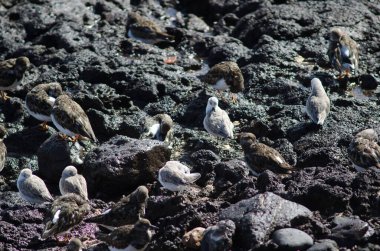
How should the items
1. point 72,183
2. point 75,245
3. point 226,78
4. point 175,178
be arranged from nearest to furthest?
point 75,245 < point 175,178 < point 72,183 < point 226,78

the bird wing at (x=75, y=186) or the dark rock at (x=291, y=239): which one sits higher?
the dark rock at (x=291, y=239)

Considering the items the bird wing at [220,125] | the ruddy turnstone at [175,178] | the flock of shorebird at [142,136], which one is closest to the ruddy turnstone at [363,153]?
the flock of shorebird at [142,136]

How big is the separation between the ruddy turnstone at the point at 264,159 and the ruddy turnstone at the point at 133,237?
8.93ft

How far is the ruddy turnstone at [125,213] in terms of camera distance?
11625 millimetres

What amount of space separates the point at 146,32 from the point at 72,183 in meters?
6.25

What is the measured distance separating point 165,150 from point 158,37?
5.28 m

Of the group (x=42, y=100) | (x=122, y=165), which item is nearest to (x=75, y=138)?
(x=42, y=100)

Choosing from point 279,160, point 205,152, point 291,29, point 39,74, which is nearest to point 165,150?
point 205,152

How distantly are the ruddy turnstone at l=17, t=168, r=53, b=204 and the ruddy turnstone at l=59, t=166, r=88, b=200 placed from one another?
0.27 meters

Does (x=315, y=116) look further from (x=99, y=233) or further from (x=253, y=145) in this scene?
(x=99, y=233)

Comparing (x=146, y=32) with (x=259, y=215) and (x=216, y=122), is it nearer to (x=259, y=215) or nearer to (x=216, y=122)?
(x=216, y=122)

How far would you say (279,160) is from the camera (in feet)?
42.4

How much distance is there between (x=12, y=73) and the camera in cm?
1619

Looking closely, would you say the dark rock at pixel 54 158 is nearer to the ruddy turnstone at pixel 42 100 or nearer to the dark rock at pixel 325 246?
the ruddy turnstone at pixel 42 100
